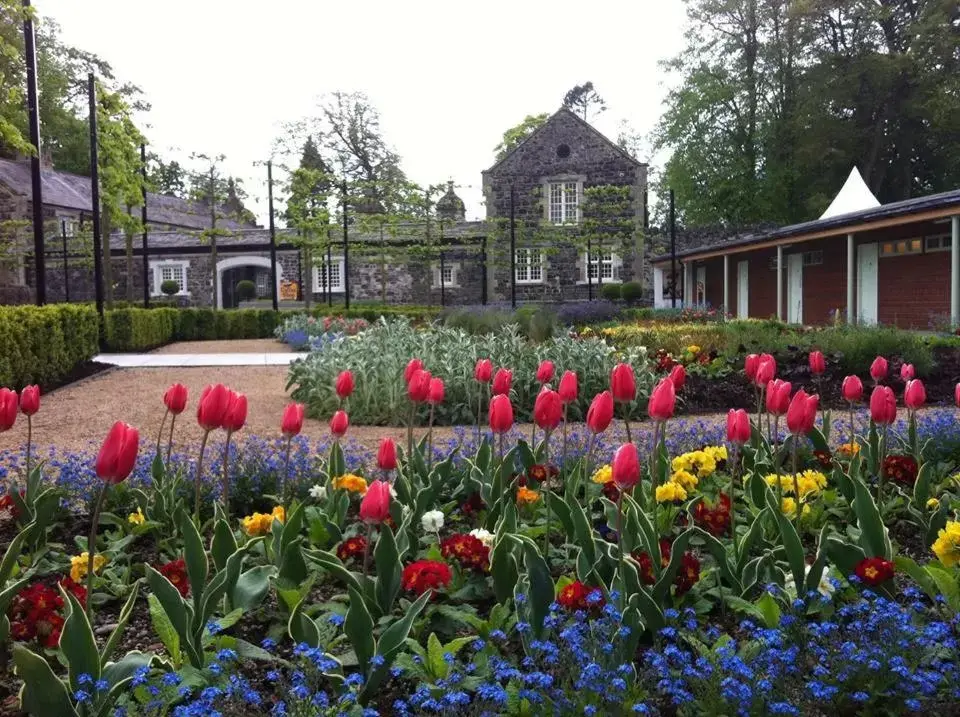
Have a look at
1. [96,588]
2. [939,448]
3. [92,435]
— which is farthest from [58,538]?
[939,448]

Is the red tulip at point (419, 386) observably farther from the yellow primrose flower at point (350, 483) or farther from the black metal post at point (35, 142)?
the black metal post at point (35, 142)

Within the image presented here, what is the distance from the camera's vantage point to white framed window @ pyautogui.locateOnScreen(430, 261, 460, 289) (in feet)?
99.9

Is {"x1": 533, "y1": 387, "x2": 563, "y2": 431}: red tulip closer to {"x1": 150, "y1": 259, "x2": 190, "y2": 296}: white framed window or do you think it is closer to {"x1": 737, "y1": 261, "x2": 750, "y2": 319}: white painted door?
{"x1": 737, "y1": 261, "x2": 750, "y2": 319}: white painted door

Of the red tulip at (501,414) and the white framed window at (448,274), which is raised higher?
the white framed window at (448,274)

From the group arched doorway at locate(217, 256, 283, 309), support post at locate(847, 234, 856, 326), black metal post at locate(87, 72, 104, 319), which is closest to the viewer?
black metal post at locate(87, 72, 104, 319)

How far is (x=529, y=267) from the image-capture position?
96.8 ft

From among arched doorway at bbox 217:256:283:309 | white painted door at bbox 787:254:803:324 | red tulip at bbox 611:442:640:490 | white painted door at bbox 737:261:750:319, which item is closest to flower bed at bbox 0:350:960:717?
red tulip at bbox 611:442:640:490

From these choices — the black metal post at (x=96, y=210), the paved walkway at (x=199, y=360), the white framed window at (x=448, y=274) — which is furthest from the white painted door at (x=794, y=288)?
the black metal post at (x=96, y=210)

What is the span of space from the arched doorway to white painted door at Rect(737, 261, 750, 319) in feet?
60.4

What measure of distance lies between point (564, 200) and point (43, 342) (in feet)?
72.8

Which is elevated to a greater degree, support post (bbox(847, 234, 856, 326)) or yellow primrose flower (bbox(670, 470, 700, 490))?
support post (bbox(847, 234, 856, 326))

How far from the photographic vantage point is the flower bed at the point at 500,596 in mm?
1631

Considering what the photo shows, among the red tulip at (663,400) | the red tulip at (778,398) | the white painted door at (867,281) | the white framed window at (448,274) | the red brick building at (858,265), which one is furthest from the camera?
the white framed window at (448,274)

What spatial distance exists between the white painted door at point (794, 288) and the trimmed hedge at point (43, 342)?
57.3 ft
